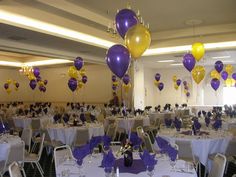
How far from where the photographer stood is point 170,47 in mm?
13320

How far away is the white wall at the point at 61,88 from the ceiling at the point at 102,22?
5.88 metres

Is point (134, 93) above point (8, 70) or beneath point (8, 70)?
beneath

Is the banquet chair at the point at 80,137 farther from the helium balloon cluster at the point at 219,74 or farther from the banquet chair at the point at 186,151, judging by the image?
the helium balloon cluster at the point at 219,74

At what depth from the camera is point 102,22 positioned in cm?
971

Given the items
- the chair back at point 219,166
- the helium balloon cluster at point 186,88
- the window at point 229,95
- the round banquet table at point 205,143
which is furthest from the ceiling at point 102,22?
the window at point 229,95

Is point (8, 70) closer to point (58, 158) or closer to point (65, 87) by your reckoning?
point (65, 87)

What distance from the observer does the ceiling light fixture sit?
782 centimetres

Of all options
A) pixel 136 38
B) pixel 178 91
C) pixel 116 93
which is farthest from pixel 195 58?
pixel 178 91

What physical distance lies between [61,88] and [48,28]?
1232 centimetres

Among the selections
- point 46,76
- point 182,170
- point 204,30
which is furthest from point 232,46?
point 46,76

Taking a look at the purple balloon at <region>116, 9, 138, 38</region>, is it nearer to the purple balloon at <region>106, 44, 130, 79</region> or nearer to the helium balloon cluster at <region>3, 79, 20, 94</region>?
the purple balloon at <region>106, 44, 130, 79</region>

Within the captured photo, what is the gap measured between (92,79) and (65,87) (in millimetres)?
2460

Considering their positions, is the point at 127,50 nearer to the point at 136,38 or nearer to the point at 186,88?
the point at 136,38

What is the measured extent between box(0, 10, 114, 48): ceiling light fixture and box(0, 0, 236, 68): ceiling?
5 cm
